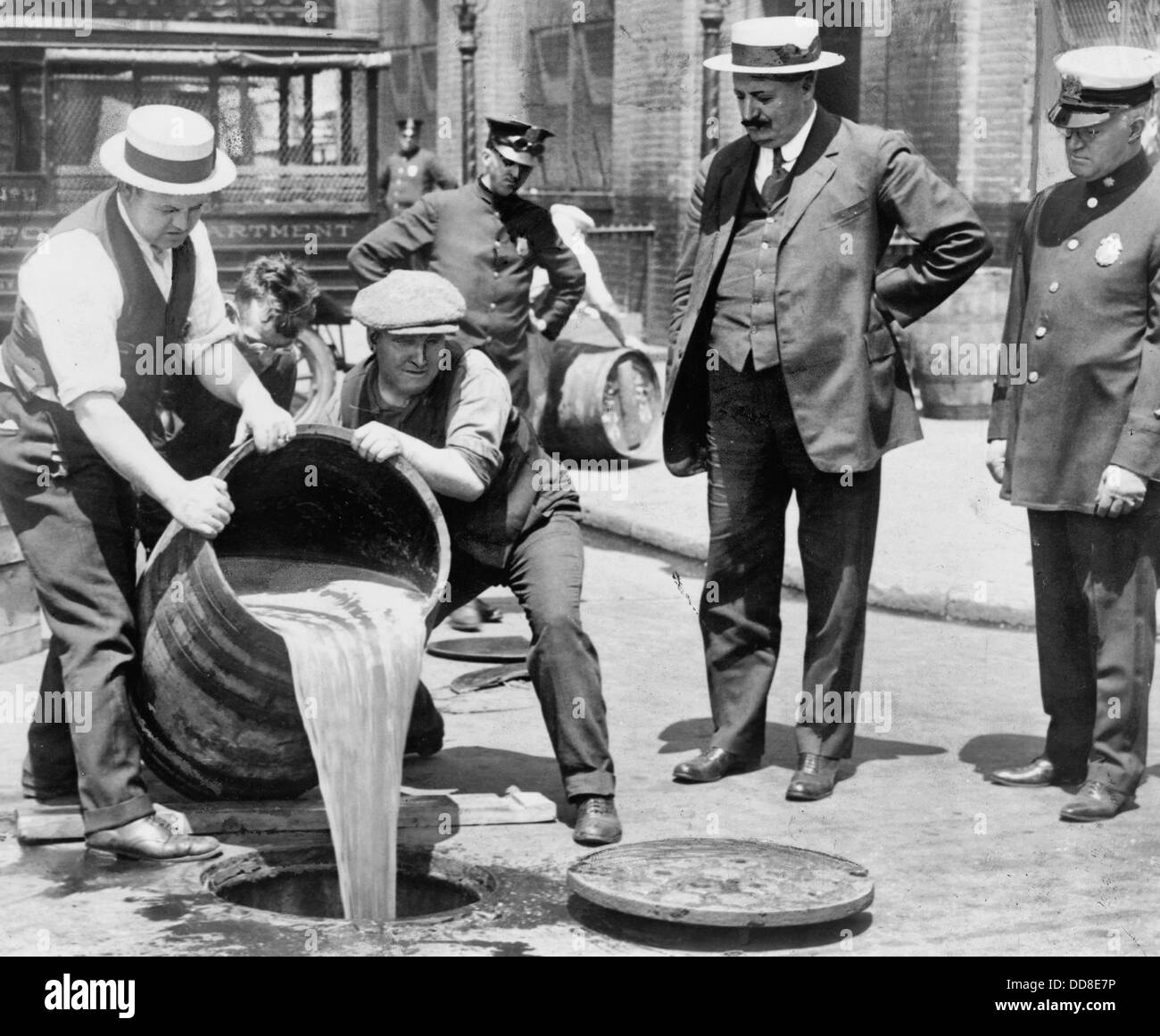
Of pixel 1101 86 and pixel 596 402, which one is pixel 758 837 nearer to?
pixel 1101 86

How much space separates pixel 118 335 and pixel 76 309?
25 centimetres

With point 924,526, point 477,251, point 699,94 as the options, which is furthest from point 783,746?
point 699,94

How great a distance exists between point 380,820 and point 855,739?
7.10 feet

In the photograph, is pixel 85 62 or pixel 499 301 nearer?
pixel 499 301

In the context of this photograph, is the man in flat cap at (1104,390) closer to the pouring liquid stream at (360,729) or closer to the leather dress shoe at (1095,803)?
the leather dress shoe at (1095,803)

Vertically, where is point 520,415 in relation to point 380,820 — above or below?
above

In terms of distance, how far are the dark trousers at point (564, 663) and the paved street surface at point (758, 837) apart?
0.70 ft

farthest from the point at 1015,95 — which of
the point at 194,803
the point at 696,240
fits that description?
the point at 194,803

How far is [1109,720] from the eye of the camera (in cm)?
598

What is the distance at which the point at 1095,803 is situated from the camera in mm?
5887

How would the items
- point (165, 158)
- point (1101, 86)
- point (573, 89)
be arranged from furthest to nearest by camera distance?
point (573, 89), point (1101, 86), point (165, 158)

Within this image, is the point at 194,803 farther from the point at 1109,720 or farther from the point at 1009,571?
the point at 1009,571

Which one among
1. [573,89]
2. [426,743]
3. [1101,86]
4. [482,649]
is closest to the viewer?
[1101,86]

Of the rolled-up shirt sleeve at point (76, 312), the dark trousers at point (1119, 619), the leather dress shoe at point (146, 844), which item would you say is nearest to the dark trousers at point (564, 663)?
the leather dress shoe at point (146, 844)
